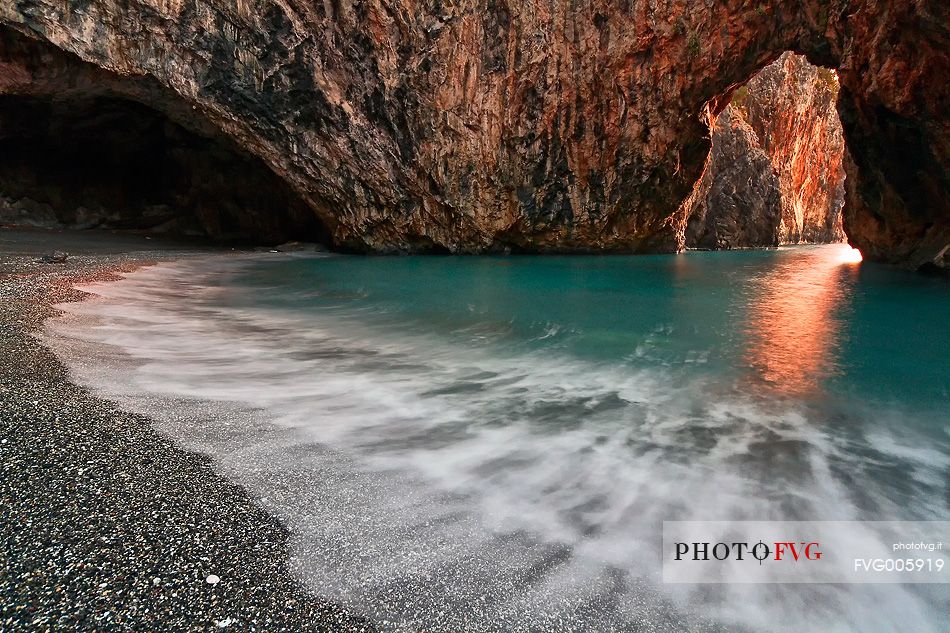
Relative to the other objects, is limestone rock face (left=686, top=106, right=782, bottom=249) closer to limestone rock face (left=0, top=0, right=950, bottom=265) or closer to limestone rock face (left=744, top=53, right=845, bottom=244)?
limestone rock face (left=744, top=53, right=845, bottom=244)

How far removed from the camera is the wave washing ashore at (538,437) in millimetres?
1864

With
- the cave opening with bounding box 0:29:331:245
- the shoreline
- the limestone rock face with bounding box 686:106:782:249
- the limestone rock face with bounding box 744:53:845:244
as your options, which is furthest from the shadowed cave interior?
the limestone rock face with bounding box 744:53:845:244

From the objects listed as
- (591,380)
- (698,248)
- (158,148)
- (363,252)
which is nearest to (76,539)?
(591,380)

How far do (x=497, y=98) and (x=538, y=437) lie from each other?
16882 mm

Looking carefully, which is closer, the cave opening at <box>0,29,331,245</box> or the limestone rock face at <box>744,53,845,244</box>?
the cave opening at <box>0,29,331,245</box>

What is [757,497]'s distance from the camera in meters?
2.64

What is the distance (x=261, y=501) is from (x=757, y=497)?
267 centimetres

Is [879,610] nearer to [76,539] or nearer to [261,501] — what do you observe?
[261,501]

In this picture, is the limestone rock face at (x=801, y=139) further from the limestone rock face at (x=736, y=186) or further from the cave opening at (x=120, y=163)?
the cave opening at (x=120, y=163)

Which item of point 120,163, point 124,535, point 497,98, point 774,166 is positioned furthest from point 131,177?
point 774,166

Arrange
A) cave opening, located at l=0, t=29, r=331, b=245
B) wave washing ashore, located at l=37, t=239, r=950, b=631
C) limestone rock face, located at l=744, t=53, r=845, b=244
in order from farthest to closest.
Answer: limestone rock face, located at l=744, t=53, r=845, b=244
cave opening, located at l=0, t=29, r=331, b=245
wave washing ashore, located at l=37, t=239, r=950, b=631

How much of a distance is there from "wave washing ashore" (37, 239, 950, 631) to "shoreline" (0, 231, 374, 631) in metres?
0.14

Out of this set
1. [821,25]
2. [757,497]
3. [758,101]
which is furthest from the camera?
[758,101]

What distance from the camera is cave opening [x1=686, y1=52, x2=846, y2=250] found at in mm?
32750
